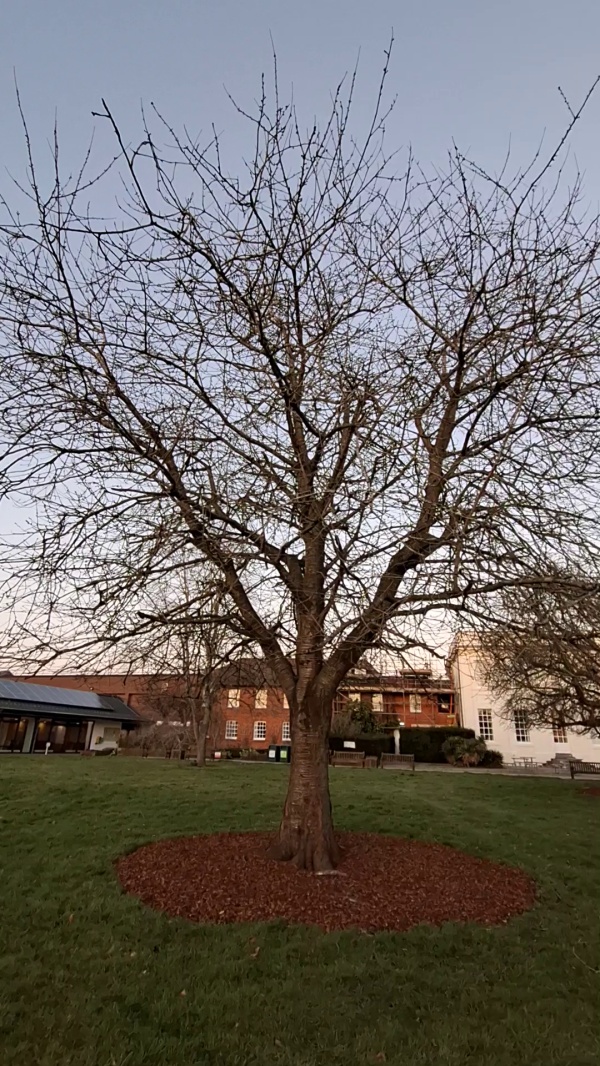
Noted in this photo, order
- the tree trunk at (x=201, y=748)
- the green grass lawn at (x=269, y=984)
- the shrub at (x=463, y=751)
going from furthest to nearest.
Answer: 1. the shrub at (x=463, y=751)
2. the tree trunk at (x=201, y=748)
3. the green grass lawn at (x=269, y=984)

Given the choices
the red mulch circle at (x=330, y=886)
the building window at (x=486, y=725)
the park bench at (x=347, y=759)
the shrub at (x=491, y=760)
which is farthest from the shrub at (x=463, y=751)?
the red mulch circle at (x=330, y=886)

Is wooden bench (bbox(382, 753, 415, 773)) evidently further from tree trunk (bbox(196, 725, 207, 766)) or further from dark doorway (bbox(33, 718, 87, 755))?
dark doorway (bbox(33, 718, 87, 755))

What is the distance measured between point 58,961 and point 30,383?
545 centimetres

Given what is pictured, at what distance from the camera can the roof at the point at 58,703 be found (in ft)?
109

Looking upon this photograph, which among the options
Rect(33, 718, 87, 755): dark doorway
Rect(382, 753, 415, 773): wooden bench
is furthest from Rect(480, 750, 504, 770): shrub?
Rect(33, 718, 87, 755): dark doorway

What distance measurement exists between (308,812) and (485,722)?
112 feet

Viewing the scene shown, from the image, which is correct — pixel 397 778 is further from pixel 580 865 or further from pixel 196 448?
pixel 196 448

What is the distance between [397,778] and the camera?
20297 millimetres

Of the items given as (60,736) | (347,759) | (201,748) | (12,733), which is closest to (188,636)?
(201,748)

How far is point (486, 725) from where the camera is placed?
38.1m

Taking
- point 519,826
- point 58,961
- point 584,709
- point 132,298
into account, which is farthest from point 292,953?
point 584,709

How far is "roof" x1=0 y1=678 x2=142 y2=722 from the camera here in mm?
33125

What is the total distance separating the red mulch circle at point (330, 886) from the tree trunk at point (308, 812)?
0.66 ft

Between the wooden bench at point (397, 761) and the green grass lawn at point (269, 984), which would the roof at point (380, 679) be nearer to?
the green grass lawn at point (269, 984)
